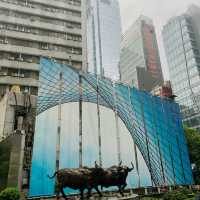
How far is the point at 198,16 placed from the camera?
112812 millimetres

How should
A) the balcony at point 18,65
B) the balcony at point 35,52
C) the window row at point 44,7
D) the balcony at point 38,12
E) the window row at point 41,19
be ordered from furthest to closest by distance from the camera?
the window row at point 44,7 → the balcony at point 38,12 → the window row at point 41,19 → the balcony at point 35,52 → the balcony at point 18,65

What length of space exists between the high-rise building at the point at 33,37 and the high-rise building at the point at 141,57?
9171 cm

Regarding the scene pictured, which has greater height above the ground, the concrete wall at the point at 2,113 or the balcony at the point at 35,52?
the balcony at the point at 35,52

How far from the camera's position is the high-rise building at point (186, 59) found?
9444cm

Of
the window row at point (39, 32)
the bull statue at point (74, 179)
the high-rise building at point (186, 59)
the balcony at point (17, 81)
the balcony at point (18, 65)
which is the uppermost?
the high-rise building at point (186, 59)

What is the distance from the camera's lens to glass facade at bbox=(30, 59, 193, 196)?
20.4 meters

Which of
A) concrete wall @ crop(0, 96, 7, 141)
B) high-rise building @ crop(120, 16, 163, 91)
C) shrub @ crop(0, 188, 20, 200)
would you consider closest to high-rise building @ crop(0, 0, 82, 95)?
concrete wall @ crop(0, 96, 7, 141)

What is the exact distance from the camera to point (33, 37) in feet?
144

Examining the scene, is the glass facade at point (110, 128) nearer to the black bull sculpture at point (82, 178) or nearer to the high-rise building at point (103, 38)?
the black bull sculpture at point (82, 178)

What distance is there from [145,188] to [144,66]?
133 meters

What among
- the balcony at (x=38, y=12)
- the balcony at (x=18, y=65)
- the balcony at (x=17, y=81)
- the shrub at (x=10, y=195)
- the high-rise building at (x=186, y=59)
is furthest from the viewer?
the high-rise building at (x=186, y=59)

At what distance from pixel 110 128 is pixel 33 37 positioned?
1005 inches

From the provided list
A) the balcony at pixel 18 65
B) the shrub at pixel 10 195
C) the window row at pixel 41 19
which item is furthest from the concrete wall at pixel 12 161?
the window row at pixel 41 19

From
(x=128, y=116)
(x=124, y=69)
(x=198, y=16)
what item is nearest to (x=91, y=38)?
(x=124, y=69)
